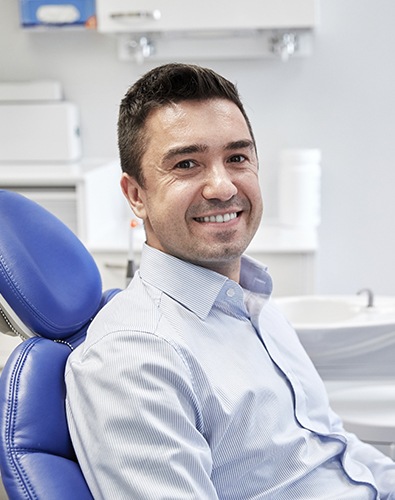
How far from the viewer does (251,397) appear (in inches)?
40.7

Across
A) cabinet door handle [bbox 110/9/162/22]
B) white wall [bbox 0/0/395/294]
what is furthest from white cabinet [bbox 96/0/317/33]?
white wall [bbox 0/0/395/294]

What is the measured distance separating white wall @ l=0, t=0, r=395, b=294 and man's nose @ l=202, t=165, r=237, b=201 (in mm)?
1517

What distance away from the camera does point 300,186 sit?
247cm

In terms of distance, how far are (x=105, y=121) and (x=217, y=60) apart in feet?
1.45

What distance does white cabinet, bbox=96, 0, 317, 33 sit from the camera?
7.49 feet

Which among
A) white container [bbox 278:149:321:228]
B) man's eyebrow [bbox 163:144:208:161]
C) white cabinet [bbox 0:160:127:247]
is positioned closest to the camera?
man's eyebrow [bbox 163:144:208:161]

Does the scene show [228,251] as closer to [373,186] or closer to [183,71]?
[183,71]

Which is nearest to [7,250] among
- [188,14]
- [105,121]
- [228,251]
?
[228,251]

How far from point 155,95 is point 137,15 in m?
1.29

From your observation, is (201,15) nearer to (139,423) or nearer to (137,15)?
(137,15)


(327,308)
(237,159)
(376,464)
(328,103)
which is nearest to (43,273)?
(237,159)

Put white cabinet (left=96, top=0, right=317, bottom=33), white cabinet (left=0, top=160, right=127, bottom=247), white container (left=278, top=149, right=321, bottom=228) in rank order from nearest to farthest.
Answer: white cabinet (left=0, top=160, right=127, bottom=247), white cabinet (left=96, top=0, right=317, bottom=33), white container (left=278, top=149, right=321, bottom=228)

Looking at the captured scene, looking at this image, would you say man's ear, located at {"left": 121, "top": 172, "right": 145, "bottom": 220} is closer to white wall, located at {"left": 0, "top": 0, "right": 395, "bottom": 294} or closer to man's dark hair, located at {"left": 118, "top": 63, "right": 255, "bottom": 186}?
man's dark hair, located at {"left": 118, "top": 63, "right": 255, "bottom": 186}

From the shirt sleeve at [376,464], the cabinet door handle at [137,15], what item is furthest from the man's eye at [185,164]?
the cabinet door handle at [137,15]
